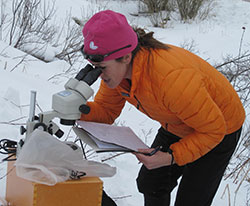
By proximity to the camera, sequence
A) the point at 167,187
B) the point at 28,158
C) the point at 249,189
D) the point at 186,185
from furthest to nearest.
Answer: the point at 249,189, the point at 167,187, the point at 186,185, the point at 28,158

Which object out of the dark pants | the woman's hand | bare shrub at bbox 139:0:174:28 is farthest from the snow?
bare shrub at bbox 139:0:174:28

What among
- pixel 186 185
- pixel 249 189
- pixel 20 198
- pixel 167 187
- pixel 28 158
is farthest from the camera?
pixel 249 189

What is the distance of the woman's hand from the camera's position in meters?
1.65

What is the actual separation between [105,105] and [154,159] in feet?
1.51

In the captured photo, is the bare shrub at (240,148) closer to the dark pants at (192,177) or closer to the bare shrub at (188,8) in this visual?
the dark pants at (192,177)

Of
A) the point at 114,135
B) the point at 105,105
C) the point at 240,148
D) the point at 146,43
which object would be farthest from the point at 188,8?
the point at 114,135

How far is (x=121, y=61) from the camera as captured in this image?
1.61m

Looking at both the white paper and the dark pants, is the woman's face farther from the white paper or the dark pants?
the dark pants

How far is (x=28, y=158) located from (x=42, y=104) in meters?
1.92

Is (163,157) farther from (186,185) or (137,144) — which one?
(186,185)

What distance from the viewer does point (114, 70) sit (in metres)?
1.61

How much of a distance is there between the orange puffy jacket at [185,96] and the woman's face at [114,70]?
44mm

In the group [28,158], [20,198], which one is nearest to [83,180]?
[28,158]

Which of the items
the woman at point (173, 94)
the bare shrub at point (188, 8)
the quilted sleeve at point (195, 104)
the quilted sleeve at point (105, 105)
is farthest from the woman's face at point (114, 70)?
the bare shrub at point (188, 8)
